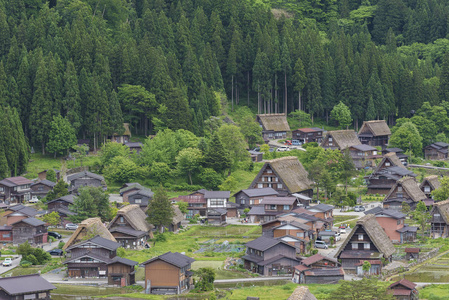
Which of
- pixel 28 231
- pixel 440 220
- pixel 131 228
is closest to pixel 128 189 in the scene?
pixel 131 228

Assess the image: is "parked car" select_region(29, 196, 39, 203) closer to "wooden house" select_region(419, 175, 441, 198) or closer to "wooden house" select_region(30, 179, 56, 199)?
"wooden house" select_region(30, 179, 56, 199)

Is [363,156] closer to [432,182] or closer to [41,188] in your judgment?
[432,182]

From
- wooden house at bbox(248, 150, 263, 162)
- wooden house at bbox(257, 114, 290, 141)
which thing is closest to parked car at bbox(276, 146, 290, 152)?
wooden house at bbox(248, 150, 263, 162)

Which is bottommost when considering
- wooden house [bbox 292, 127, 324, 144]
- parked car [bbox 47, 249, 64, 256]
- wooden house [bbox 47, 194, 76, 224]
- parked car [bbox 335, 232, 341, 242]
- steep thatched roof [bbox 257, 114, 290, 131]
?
parked car [bbox 47, 249, 64, 256]

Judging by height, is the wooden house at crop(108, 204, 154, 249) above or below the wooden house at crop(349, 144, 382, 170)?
below

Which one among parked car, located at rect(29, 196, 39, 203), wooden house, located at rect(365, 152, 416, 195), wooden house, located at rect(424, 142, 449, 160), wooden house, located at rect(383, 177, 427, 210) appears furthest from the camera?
wooden house, located at rect(424, 142, 449, 160)

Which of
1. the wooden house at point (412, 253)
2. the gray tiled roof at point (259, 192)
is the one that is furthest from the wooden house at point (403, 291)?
the gray tiled roof at point (259, 192)
